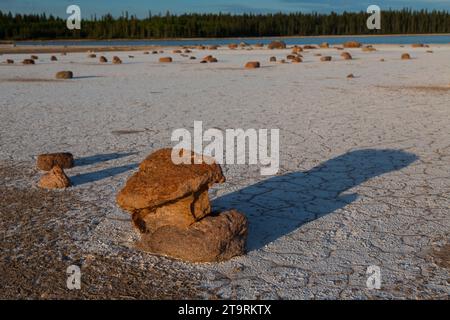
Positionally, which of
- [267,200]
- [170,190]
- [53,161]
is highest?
[170,190]

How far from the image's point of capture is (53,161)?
627cm

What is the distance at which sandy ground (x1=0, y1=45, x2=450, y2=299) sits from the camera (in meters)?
3.52

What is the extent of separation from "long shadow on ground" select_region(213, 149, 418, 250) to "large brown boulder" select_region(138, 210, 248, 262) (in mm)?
246

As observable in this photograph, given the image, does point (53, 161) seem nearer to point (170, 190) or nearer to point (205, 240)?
point (170, 190)

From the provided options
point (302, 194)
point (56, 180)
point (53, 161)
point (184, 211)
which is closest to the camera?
point (184, 211)

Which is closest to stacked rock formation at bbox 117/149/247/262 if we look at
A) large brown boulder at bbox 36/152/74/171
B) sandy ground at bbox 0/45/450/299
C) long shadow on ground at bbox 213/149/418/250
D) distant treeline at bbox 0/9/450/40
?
sandy ground at bbox 0/45/450/299

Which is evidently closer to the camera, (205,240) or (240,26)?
(205,240)

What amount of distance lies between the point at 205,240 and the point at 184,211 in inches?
10.6

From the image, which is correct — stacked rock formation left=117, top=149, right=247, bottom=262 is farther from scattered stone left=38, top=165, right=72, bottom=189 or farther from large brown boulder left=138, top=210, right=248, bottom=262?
scattered stone left=38, top=165, right=72, bottom=189

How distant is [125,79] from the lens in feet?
57.7

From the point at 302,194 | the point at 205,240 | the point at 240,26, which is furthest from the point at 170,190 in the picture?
the point at 240,26
